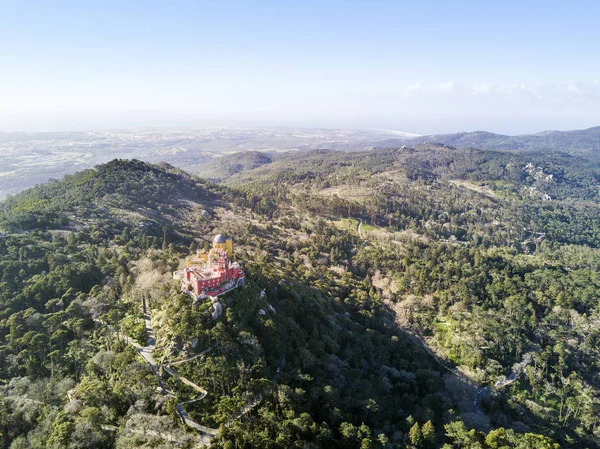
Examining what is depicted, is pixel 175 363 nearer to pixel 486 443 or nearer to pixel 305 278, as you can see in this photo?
pixel 486 443

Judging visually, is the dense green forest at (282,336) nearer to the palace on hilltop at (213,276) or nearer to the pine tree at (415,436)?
the pine tree at (415,436)

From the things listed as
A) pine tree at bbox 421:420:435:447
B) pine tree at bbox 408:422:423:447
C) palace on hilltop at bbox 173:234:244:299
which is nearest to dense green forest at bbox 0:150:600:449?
pine tree at bbox 408:422:423:447

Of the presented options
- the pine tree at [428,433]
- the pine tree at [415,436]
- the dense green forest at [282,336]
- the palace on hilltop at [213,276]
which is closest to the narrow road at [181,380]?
the dense green forest at [282,336]

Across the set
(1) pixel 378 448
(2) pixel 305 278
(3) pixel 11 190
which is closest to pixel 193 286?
(1) pixel 378 448

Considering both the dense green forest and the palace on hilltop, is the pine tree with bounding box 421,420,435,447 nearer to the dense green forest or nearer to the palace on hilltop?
the dense green forest

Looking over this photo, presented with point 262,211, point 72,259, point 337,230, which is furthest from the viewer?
point 262,211

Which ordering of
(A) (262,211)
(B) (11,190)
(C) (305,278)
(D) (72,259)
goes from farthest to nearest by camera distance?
(B) (11,190) < (A) (262,211) < (C) (305,278) < (D) (72,259)

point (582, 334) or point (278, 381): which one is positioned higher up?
point (278, 381)
